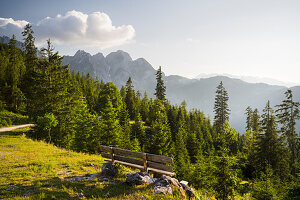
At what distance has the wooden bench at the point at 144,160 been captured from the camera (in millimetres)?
8406

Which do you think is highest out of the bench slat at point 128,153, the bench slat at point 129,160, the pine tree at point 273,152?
the bench slat at point 128,153

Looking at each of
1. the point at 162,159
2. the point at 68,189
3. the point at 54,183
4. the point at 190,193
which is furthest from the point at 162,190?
the point at 54,183

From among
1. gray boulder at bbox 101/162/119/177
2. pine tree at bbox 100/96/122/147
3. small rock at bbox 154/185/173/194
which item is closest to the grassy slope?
small rock at bbox 154/185/173/194

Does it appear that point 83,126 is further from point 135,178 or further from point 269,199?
point 269,199

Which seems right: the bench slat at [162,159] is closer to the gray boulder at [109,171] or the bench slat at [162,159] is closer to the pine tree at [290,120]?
the gray boulder at [109,171]

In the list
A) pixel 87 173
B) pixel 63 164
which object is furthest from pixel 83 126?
pixel 87 173

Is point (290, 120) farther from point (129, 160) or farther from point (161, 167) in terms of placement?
point (129, 160)

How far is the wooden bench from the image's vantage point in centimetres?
841

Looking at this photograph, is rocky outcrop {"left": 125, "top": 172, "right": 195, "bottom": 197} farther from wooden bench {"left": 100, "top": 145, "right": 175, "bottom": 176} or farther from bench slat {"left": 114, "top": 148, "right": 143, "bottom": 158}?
bench slat {"left": 114, "top": 148, "right": 143, "bottom": 158}

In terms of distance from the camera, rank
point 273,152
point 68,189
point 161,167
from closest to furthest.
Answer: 1. point 68,189
2. point 161,167
3. point 273,152

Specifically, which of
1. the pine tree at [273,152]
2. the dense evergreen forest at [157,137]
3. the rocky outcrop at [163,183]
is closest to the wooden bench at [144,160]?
the rocky outcrop at [163,183]

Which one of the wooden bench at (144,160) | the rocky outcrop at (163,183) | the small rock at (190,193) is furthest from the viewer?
the wooden bench at (144,160)

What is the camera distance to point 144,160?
9.18 meters

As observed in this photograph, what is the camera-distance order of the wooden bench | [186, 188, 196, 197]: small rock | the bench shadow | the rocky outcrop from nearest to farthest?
1. the bench shadow
2. the rocky outcrop
3. [186, 188, 196, 197]: small rock
4. the wooden bench
